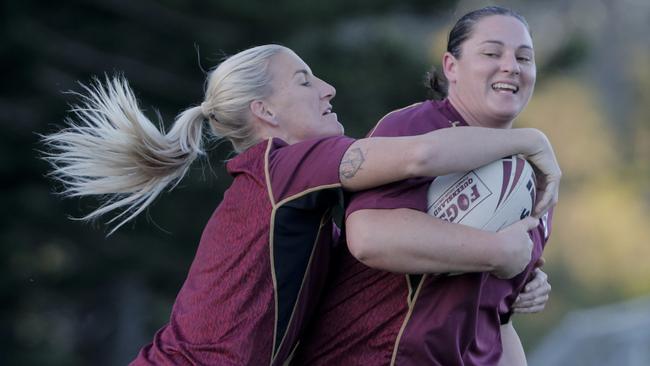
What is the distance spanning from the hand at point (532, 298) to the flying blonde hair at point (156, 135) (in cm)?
112

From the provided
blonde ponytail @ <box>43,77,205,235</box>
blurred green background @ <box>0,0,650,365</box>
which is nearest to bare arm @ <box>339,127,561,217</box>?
blonde ponytail @ <box>43,77,205,235</box>

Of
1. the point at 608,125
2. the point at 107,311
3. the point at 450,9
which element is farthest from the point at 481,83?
the point at 608,125

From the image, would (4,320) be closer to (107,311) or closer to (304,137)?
(107,311)

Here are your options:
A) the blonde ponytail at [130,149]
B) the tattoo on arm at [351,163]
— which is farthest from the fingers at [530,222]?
the blonde ponytail at [130,149]

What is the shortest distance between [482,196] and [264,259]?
29.3 inches

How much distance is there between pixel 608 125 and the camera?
1351 inches

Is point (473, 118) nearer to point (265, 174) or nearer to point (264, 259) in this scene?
point (265, 174)

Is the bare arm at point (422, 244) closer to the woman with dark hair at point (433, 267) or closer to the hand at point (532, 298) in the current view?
the woman with dark hair at point (433, 267)

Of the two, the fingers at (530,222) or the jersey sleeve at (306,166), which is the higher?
the jersey sleeve at (306,166)

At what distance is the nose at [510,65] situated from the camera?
4.72 m

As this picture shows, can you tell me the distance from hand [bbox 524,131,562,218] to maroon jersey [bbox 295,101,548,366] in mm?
299

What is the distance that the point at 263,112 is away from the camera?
16.1 feet

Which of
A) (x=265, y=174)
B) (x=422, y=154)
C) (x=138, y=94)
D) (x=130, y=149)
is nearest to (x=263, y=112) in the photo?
(x=265, y=174)

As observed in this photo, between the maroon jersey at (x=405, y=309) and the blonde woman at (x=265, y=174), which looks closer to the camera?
the blonde woman at (x=265, y=174)
